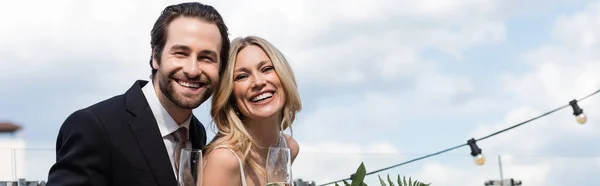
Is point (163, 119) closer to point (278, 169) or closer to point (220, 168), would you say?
point (220, 168)

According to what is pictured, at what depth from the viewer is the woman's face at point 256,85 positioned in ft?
8.77

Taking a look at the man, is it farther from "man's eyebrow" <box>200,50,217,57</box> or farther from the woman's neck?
the woman's neck

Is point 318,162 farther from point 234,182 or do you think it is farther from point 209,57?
point 209,57

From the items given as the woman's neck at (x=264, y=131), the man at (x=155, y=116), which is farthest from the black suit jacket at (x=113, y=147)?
the woman's neck at (x=264, y=131)

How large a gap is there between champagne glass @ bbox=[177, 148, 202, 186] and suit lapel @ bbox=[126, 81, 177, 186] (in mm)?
422

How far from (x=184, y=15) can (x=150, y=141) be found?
0.35 m

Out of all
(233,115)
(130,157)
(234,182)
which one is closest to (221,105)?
(233,115)

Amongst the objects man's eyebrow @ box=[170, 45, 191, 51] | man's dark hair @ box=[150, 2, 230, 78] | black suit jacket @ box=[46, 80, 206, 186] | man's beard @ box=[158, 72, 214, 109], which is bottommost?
black suit jacket @ box=[46, 80, 206, 186]

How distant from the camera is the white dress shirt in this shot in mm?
2408

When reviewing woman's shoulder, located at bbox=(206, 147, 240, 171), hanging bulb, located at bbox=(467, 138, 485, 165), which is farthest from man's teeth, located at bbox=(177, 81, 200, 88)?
hanging bulb, located at bbox=(467, 138, 485, 165)

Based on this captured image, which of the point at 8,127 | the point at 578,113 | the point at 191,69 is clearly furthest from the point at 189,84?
the point at 578,113

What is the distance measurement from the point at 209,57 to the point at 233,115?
1.39 feet

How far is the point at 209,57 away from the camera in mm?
2346

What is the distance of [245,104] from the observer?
271cm
